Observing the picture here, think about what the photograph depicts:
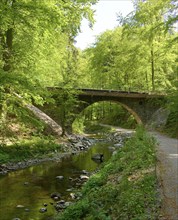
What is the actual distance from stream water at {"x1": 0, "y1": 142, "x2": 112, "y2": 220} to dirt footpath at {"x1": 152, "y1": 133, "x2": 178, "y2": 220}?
298 cm

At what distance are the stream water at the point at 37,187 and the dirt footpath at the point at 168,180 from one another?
9.78ft

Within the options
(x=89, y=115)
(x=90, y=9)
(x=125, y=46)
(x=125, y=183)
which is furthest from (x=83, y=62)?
(x=125, y=183)

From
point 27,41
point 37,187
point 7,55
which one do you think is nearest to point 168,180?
point 37,187

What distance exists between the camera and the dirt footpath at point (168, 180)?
5.49 metres

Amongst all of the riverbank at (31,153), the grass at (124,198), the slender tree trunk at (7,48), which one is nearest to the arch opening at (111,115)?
the riverbank at (31,153)

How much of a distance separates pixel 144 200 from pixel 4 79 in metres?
6.04

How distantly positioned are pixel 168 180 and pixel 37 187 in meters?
4.90

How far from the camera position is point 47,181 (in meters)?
11.3

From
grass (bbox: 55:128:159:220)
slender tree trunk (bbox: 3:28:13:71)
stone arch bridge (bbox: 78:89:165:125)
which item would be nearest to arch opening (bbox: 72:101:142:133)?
stone arch bridge (bbox: 78:89:165:125)

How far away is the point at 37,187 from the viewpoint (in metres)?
10.4

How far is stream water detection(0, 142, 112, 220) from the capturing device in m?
7.94

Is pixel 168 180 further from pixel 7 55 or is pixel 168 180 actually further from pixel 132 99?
pixel 132 99

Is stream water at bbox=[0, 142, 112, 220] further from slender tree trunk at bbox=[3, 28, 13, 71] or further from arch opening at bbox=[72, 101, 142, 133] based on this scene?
arch opening at bbox=[72, 101, 142, 133]

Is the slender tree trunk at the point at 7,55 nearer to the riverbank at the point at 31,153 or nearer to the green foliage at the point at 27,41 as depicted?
the green foliage at the point at 27,41
